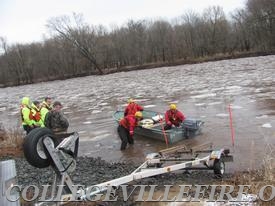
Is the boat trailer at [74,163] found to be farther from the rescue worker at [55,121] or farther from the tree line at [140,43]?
the tree line at [140,43]

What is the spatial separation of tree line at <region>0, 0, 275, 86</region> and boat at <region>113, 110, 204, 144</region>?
5608 centimetres

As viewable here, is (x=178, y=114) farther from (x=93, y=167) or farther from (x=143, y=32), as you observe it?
(x=143, y=32)

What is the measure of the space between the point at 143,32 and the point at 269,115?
2773 inches

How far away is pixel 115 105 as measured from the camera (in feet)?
90.3

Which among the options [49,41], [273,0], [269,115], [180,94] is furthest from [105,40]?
[269,115]

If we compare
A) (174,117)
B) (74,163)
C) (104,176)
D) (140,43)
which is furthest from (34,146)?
(140,43)

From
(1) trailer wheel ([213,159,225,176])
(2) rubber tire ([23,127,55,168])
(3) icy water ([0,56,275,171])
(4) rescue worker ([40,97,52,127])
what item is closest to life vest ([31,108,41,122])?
(4) rescue worker ([40,97,52,127])

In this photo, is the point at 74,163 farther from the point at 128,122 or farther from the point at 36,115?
the point at 128,122

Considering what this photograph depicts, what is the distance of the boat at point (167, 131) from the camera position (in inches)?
566

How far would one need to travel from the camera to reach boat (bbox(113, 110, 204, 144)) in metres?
14.4

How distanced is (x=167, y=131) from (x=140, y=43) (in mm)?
70104

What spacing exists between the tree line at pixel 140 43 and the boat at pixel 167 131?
56.1m

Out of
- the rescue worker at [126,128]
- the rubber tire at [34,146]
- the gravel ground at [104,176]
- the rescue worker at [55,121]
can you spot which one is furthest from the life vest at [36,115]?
the rubber tire at [34,146]

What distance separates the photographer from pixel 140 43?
3278 inches
